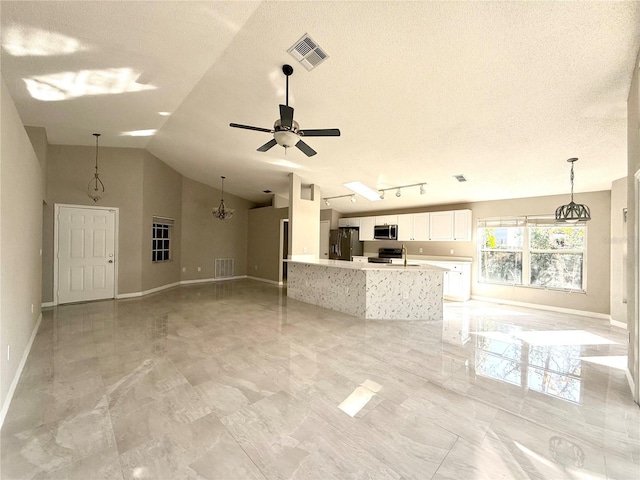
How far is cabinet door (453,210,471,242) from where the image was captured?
20.4 ft

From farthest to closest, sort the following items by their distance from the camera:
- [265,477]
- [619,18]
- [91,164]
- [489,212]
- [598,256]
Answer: [489,212]
[91,164]
[598,256]
[619,18]
[265,477]

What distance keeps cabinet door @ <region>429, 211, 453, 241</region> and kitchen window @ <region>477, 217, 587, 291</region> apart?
646 mm

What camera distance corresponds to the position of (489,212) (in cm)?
609

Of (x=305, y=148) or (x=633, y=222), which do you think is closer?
(x=633, y=222)

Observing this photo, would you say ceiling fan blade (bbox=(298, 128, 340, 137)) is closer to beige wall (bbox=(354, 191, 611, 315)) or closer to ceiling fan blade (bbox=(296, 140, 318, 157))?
ceiling fan blade (bbox=(296, 140, 318, 157))

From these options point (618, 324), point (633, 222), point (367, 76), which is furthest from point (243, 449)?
point (618, 324)

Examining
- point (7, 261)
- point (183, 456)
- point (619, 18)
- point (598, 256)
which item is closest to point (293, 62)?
point (619, 18)

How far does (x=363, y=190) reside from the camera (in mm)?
6586

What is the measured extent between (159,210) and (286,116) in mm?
5519

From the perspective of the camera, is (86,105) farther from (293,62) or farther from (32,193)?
(293,62)

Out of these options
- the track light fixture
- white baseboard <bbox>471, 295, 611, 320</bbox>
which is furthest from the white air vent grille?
white baseboard <bbox>471, 295, 611, 320</bbox>

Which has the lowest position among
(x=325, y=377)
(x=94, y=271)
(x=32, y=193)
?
(x=325, y=377)

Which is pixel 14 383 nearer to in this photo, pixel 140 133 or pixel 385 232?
pixel 140 133

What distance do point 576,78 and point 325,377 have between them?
3487 millimetres
